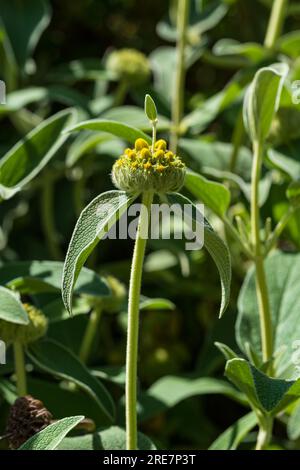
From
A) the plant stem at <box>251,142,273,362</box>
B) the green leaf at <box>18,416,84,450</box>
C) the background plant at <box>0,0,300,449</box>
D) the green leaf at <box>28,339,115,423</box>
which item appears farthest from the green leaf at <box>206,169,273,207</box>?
the green leaf at <box>18,416,84,450</box>

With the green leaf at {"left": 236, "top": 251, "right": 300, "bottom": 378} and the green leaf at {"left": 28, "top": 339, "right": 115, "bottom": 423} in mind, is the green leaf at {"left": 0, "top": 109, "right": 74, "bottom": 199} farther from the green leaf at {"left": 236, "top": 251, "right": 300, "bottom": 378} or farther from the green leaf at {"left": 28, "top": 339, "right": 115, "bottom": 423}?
the green leaf at {"left": 236, "top": 251, "right": 300, "bottom": 378}

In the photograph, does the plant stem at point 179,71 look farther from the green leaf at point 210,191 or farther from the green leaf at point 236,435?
the green leaf at point 236,435

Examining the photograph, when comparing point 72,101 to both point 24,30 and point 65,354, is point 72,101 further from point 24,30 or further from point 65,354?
point 65,354

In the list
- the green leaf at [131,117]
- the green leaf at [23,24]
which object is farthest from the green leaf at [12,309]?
the green leaf at [23,24]

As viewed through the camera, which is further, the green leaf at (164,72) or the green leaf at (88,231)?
the green leaf at (164,72)

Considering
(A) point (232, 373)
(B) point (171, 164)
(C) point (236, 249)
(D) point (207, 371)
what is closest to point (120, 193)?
(B) point (171, 164)

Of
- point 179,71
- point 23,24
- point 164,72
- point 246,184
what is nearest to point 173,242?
point 246,184
